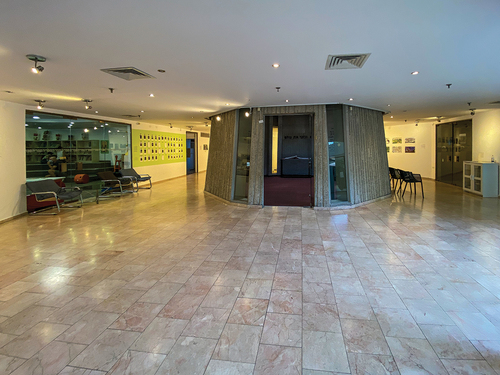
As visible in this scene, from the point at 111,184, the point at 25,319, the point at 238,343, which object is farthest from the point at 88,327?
the point at 111,184

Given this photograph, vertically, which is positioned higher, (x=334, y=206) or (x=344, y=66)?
(x=344, y=66)

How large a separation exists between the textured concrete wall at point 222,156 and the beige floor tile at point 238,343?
6675 millimetres

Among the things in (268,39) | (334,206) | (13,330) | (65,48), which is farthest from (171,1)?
(334,206)

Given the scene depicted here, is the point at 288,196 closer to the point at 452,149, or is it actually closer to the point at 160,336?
the point at 160,336

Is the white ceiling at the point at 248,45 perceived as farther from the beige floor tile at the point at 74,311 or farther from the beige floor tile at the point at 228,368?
the beige floor tile at the point at 228,368

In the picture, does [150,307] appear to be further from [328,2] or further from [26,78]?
[26,78]

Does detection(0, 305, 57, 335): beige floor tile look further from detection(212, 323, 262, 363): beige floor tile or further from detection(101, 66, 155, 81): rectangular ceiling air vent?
detection(101, 66, 155, 81): rectangular ceiling air vent

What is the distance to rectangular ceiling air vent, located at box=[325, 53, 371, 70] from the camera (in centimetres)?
421

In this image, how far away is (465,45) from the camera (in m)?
3.81

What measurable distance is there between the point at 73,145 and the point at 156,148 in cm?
492

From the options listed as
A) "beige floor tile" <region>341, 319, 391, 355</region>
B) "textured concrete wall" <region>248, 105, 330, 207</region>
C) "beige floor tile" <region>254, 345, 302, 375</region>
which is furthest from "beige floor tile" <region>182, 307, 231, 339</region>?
"textured concrete wall" <region>248, 105, 330, 207</region>

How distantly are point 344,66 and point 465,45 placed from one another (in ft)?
5.01

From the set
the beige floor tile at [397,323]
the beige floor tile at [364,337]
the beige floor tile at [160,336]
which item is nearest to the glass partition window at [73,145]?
the beige floor tile at [160,336]

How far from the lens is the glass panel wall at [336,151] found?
338 inches
